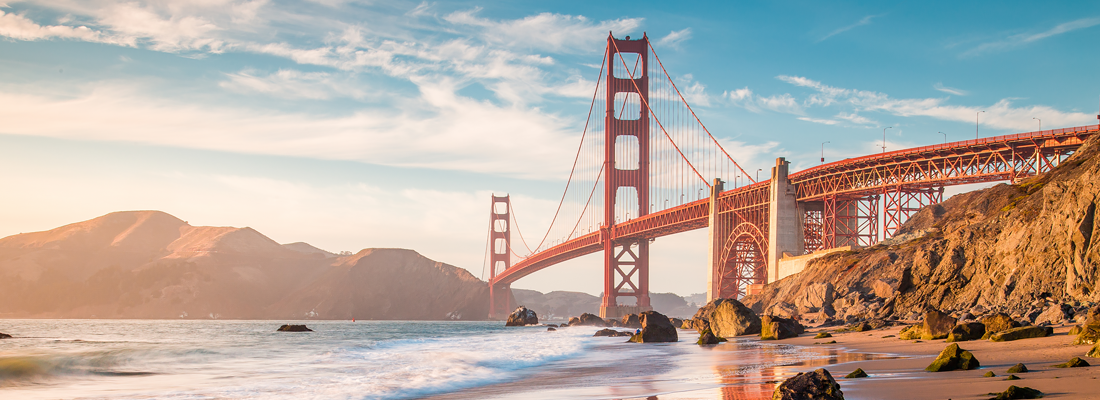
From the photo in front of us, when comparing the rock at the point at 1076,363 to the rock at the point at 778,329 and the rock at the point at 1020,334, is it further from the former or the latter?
the rock at the point at 778,329

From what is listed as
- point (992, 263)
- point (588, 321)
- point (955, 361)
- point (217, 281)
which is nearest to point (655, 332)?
point (992, 263)

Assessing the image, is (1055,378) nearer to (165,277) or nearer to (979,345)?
(979,345)

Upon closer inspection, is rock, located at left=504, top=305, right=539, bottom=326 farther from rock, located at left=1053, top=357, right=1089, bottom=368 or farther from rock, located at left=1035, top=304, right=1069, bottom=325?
rock, located at left=1053, top=357, right=1089, bottom=368

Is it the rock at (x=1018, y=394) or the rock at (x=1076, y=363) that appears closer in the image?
the rock at (x=1018, y=394)

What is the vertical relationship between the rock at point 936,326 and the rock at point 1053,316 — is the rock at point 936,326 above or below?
below

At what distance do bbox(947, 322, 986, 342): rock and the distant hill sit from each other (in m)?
127

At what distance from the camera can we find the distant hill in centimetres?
13425

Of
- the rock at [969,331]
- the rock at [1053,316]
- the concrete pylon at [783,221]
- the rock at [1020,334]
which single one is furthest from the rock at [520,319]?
the rock at [1020,334]

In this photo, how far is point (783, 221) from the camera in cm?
5144

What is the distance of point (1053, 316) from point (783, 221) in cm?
3358

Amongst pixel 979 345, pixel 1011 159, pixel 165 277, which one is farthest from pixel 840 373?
pixel 165 277

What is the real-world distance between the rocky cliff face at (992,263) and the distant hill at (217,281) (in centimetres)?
10677

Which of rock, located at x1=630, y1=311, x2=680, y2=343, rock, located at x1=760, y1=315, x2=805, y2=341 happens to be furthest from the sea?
rock, located at x1=630, y1=311, x2=680, y2=343

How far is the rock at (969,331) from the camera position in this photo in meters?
16.3
